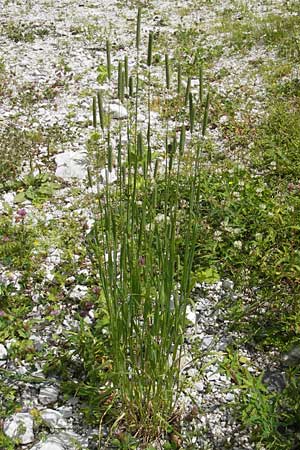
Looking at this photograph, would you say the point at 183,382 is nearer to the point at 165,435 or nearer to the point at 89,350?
the point at 165,435

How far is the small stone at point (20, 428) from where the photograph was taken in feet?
11.2

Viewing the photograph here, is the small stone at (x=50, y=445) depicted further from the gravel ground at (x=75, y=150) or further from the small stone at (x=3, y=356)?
the small stone at (x=3, y=356)

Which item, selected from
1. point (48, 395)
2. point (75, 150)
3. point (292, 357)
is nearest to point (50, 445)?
point (48, 395)

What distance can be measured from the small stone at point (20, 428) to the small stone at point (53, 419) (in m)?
0.09

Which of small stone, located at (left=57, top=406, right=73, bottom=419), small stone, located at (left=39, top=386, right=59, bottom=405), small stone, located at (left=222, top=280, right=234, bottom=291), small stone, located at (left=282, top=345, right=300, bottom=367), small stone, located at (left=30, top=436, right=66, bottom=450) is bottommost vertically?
small stone, located at (left=30, top=436, right=66, bottom=450)

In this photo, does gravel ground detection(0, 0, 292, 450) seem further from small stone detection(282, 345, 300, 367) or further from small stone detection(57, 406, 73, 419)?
small stone detection(282, 345, 300, 367)

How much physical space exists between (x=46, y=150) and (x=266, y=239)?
10.0 ft

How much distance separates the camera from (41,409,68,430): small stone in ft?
11.5

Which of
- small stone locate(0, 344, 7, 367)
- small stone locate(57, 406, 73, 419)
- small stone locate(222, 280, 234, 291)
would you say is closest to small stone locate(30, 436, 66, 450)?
small stone locate(57, 406, 73, 419)

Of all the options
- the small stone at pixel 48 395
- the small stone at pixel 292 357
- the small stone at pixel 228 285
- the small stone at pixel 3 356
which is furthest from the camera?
the small stone at pixel 228 285

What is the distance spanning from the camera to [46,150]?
6629 mm

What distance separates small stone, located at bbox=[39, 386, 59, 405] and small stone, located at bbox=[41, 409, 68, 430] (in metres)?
0.08

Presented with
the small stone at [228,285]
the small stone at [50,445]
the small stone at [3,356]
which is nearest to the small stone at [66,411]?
the small stone at [50,445]

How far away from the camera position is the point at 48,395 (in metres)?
3.70
